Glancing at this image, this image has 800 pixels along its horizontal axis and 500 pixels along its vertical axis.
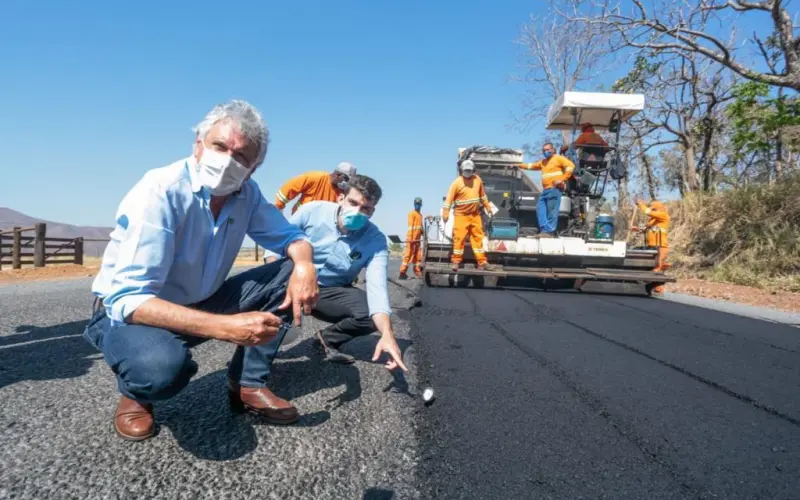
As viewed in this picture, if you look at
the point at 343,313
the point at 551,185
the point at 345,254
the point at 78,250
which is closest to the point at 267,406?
the point at 343,313

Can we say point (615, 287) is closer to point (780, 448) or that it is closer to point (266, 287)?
point (780, 448)

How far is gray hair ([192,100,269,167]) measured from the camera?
1838 mm

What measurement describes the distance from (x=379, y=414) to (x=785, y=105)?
13.2 m

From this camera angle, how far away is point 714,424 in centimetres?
214

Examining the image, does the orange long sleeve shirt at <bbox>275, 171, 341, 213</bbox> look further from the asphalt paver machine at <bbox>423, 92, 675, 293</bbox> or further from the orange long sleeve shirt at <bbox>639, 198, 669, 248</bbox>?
the orange long sleeve shirt at <bbox>639, 198, 669, 248</bbox>

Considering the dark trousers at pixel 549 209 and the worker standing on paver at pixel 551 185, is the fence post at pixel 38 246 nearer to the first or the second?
the worker standing on paver at pixel 551 185

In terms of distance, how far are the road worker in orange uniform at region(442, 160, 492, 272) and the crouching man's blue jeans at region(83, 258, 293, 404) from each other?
556cm

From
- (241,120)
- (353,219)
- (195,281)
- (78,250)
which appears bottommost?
(78,250)

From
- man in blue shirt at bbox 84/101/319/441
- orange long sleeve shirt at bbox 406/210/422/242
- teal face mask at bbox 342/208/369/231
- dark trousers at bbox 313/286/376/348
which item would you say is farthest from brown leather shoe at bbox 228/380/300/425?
orange long sleeve shirt at bbox 406/210/422/242

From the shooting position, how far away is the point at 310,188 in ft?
15.5

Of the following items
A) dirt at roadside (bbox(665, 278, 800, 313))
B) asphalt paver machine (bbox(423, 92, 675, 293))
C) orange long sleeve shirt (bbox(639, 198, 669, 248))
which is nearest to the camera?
dirt at roadside (bbox(665, 278, 800, 313))

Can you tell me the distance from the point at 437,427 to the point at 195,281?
3.62 ft

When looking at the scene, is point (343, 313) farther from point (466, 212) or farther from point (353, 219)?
point (466, 212)

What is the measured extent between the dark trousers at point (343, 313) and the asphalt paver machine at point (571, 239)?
4486mm
